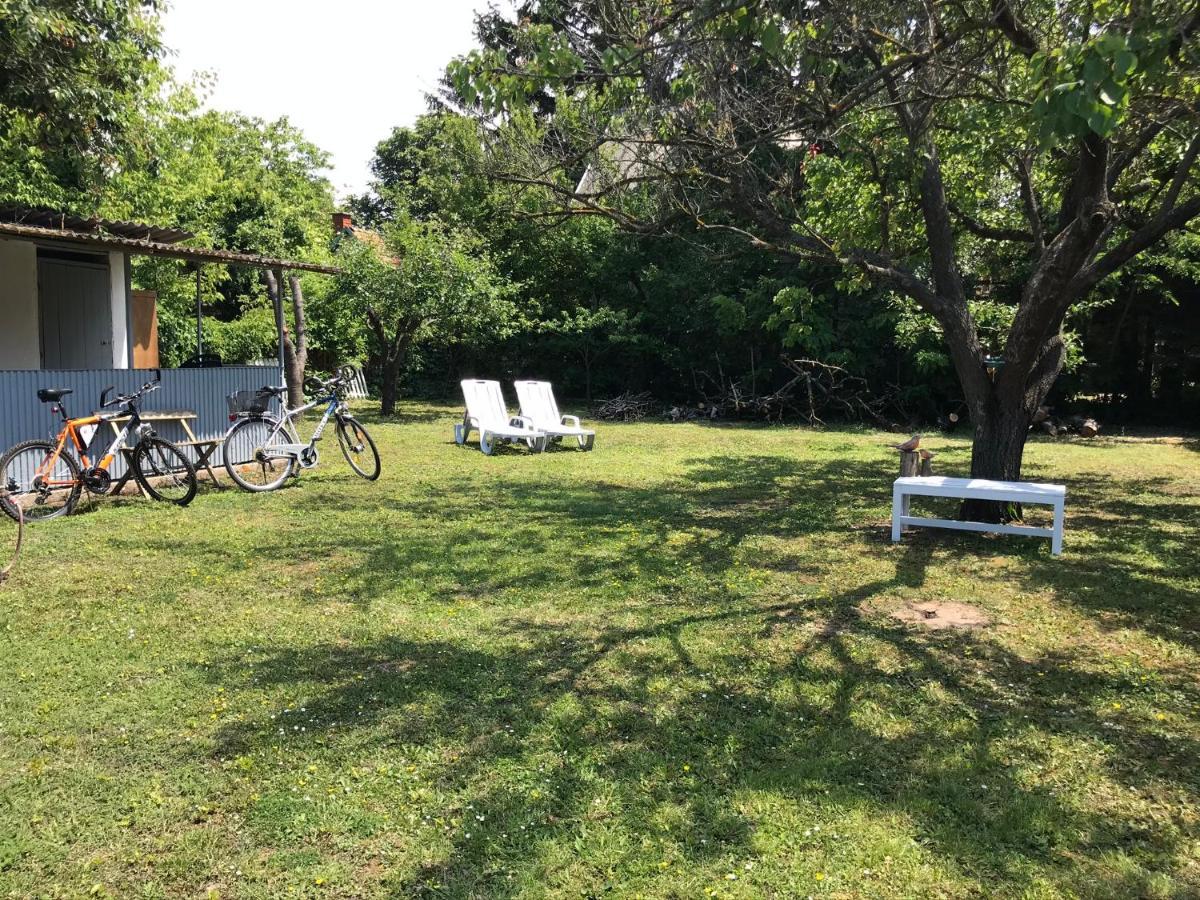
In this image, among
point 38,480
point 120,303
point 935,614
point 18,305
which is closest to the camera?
point 935,614

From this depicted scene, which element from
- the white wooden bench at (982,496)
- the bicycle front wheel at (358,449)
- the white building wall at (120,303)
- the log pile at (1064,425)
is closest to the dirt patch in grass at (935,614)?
the white wooden bench at (982,496)

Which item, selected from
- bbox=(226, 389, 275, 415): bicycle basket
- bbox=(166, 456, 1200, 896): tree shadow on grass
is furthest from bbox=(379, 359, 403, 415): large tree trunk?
bbox=(166, 456, 1200, 896): tree shadow on grass

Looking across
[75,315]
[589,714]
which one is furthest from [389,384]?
[589,714]

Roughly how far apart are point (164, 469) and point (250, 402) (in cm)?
135

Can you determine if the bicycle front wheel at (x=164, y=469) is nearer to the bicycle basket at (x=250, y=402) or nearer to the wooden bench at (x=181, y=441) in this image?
the wooden bench at (x=181, y=441)

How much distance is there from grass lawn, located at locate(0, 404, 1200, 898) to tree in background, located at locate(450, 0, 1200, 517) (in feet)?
7.16

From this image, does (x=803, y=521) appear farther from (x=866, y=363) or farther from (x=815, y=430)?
(x=866, y=363)

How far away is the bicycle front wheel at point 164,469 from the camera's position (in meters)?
7.88

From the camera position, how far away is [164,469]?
8109 mm

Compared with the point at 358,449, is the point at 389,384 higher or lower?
higher

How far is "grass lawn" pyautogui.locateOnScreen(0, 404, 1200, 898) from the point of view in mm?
2586

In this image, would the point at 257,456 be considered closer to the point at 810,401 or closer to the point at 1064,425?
the point at 810,401

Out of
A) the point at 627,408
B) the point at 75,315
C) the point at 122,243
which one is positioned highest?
the point at 122,243

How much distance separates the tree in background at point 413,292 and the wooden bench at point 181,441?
727 centimetres
